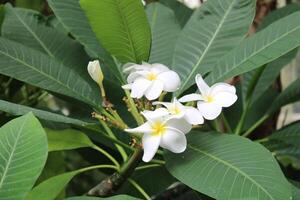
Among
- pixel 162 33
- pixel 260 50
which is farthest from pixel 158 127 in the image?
pixel 162 33

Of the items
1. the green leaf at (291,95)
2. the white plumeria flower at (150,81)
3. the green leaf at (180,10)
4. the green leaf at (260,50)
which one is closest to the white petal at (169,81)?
the white plumeria flower at (150,81)

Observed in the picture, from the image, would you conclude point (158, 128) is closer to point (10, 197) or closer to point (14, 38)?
point (10, 197)

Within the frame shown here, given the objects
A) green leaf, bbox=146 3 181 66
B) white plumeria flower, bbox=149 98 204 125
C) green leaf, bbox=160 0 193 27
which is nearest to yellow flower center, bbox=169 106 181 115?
white plumeria flower, bbox=149 98 204 125

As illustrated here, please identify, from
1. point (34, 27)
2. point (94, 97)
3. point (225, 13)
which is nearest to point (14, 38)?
point (34, 27)

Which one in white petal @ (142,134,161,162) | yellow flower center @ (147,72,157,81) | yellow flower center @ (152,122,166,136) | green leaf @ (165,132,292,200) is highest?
yellow flower center @ (147,72,157,81)

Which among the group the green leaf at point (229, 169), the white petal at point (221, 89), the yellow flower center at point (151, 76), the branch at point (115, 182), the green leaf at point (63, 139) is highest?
the yellow flower center at point (151, 76)

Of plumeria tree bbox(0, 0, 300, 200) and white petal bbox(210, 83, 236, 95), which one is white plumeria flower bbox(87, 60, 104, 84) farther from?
white petal bbox(210, 83, 236, 95)

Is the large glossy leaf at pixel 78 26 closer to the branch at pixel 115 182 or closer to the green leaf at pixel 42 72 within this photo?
the green leaf at pixel 42 72
